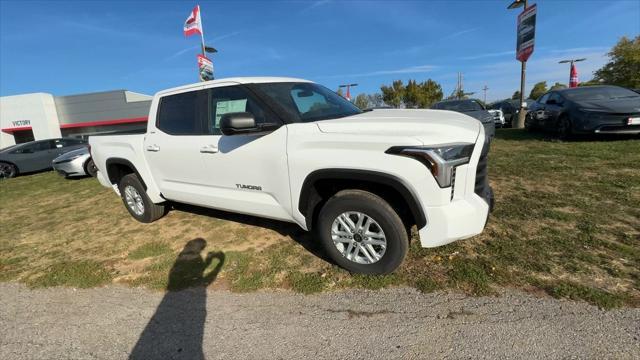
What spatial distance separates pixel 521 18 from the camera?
1260cm

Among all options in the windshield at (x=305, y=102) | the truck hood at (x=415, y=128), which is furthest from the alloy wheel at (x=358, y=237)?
the windshield at (x=305, y=102)

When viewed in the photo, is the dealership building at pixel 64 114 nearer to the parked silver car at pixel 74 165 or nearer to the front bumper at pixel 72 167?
the parked silver car at pixel 74 165

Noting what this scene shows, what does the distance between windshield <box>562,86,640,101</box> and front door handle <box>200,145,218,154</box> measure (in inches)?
348

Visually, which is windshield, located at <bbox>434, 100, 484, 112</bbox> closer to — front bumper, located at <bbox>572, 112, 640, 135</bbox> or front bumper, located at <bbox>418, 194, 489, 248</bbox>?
front bumper, located at <bbox>572, 112, 640, 135</bbox>

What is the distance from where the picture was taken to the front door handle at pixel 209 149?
140 inches

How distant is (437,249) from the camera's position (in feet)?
11.1

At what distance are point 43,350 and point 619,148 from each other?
915 centimetres

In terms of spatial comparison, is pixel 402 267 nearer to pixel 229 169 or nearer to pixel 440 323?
pixel 440 323

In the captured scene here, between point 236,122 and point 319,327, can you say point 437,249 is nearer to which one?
point 319,327

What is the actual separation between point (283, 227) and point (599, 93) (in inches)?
342

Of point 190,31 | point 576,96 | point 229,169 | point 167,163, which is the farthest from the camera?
point 190,31

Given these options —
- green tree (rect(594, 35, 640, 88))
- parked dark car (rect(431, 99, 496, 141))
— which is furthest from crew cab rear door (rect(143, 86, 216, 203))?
green tree (rect(594, 35, 640, 88))

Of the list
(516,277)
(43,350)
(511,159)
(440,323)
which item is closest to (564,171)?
(511,159)

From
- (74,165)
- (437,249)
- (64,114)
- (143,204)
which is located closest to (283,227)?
(437,249)
